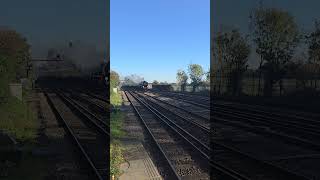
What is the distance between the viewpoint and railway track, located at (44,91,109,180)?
9.70 meters

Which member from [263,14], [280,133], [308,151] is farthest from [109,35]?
[280,133]

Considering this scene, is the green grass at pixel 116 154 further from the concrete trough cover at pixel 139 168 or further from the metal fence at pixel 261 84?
the metal fence at pixel 261 84

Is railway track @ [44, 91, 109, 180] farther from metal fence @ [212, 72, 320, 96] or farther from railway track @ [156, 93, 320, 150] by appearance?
railway track @ [156, 93, 320, 150]

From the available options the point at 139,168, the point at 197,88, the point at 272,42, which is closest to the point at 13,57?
the point at 139,168

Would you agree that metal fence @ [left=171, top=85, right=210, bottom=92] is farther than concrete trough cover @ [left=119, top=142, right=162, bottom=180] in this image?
Yes

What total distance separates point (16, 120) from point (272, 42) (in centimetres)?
853

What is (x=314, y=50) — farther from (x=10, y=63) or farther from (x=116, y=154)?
(x=10, y=63)

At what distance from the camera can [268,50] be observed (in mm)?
12672

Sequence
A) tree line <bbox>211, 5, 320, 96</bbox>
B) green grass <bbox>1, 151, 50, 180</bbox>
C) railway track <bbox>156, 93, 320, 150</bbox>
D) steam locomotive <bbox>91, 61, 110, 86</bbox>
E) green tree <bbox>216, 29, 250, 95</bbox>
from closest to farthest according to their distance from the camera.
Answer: green grass <bbox>1, 151, 50, 180</bbox> < steam locomotive <bbox>91, 61, 110, 86</bbox> < tree line <bbox>211, 5, 320, 96</bbox> < green tree <bbox>216, 29, 250, 95</bbox> < railway track <bbox>156, 93, 320, 150</bbox>

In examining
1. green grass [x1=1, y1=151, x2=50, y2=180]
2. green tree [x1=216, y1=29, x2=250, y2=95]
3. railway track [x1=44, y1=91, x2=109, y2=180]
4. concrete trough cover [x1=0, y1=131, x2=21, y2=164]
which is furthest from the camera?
green tree [x1=216, y1=29, x2=250, y2=95]

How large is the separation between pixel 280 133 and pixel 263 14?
4.57 metres

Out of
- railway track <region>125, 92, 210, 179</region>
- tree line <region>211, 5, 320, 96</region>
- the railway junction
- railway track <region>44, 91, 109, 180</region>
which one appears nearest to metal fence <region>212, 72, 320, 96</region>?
tree line <region>211, 5, 320, 96</region>

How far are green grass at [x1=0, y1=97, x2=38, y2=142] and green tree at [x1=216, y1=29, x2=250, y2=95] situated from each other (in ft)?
21.7

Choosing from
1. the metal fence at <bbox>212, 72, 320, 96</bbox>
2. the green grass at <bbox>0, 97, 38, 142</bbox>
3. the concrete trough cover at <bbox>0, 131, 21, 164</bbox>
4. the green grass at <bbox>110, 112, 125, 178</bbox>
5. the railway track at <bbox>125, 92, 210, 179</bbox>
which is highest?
the metal fence at <bbox>212, 72, 320, 96</bbox>
